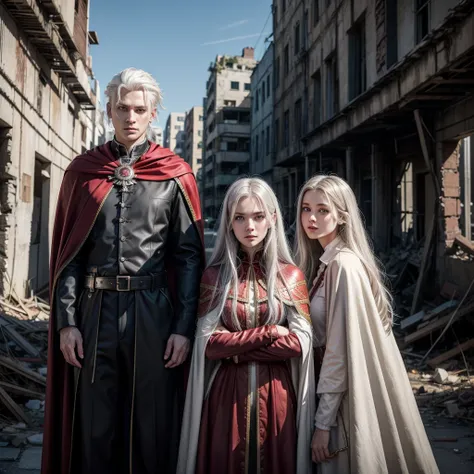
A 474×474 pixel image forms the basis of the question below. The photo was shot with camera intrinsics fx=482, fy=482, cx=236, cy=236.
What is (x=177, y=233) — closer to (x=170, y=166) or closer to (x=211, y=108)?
(x=170, y=166)

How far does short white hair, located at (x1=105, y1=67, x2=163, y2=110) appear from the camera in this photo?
2824mm

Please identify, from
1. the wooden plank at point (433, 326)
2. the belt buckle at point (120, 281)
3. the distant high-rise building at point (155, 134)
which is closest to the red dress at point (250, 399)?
the belt buckle at point (120, 281)

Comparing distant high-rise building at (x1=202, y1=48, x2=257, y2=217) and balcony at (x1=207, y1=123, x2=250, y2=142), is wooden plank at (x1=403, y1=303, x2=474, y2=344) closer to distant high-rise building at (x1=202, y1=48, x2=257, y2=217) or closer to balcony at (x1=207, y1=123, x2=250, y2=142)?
distant high-rise building at (x1=202, y1=48, x2=257, y2=217)

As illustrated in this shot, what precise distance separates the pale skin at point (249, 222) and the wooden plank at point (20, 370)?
3894 mm

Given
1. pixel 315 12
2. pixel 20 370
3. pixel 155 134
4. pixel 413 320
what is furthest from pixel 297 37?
pixel 155 134

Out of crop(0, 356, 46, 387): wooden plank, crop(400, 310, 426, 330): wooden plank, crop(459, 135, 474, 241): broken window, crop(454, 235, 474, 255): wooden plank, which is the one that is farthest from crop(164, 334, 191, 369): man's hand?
crop(459, 135, 474, 241): broken window

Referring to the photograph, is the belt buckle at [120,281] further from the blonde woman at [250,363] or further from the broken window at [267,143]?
the broken window at [267,143]

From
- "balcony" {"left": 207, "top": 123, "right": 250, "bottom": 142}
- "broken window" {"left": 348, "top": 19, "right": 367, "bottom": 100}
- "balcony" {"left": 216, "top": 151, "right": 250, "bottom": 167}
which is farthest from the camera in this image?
"balcony" {"left": 207, "top": 123, "right": 250, "bottom": 142}

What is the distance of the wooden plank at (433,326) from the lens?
A: 291 inches

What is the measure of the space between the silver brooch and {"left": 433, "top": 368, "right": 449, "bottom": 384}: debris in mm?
5404

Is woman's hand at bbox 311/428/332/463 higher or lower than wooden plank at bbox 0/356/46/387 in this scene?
higher

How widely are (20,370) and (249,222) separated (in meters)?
4.20

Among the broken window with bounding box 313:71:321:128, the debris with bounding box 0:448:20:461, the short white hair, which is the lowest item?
the debris with bounding box 0:448:20:461

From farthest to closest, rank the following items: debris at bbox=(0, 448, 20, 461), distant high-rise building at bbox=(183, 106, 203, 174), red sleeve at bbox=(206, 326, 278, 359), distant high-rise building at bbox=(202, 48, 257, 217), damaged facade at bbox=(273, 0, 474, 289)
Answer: distant high-rise building at bbox=(183, 106, 203, 174)
distant high-rise building at bbox=(202, 48, 257, 217)
damaged facade at bbox=(273, 0, 474, 289)
debris at bbox=(0, 448, 20, 461)
red sleeve at bbox=(206, 326, 278, 359)
